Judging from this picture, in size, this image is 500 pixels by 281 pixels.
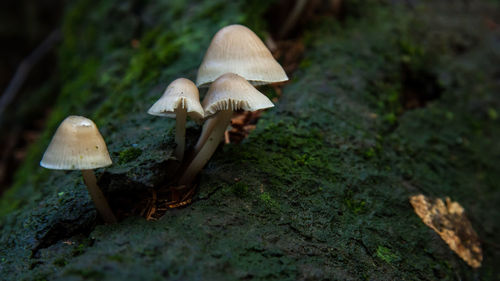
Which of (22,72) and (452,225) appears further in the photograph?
(22,72)

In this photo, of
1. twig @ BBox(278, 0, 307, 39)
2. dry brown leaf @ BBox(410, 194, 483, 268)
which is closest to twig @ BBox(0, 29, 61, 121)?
twig @ BBox(278, 0, 307, 39)

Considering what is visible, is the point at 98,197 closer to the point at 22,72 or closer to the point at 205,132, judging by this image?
the point at 205,132

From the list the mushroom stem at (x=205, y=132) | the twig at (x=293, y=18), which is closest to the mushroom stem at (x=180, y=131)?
the mushroom stem at (x=205, y=132)

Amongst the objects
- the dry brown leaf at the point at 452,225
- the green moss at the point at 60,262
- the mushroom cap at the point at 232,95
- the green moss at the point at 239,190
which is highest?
the mushroom cap at the point at 232,95

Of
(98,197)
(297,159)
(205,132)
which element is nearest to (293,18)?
(297,159)

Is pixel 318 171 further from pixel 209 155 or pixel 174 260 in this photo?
Answer: pixel 174 260

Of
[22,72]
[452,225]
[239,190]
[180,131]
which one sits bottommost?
[452,225]

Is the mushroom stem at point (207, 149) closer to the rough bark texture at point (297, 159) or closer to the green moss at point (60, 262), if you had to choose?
the rough bark texture at point (297, 159)
